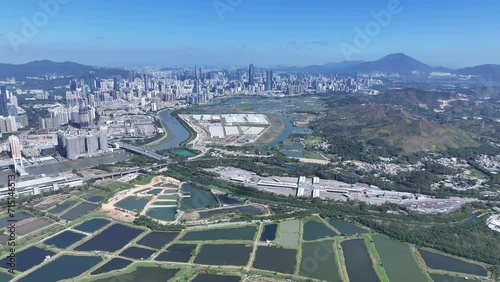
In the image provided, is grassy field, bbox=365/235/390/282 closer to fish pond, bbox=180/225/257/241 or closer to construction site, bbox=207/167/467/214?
construction site, bbox=207/167/467/214

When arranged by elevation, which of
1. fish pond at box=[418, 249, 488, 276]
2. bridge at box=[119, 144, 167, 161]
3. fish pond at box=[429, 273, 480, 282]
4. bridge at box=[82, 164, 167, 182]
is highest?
bridge at box=[119, 144, 167, 161]

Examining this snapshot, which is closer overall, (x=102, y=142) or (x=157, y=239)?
(x=157, y=239)

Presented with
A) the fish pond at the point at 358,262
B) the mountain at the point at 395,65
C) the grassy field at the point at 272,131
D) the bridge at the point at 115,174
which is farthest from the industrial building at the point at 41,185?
the mountain at the point at 395,65

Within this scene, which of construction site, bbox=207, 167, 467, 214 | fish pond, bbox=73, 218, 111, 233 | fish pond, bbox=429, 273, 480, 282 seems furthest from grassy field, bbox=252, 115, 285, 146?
fish pond, bbox=429, 273, 480, 282

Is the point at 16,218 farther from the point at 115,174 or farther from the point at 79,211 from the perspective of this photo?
the point at 115,174

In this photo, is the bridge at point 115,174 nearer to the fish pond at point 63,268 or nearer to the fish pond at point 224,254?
the fish pond at point 63,268

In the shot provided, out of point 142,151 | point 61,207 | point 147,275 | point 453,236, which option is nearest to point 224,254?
point 147,275

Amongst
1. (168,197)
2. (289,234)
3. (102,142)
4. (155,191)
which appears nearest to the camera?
(289,234)
